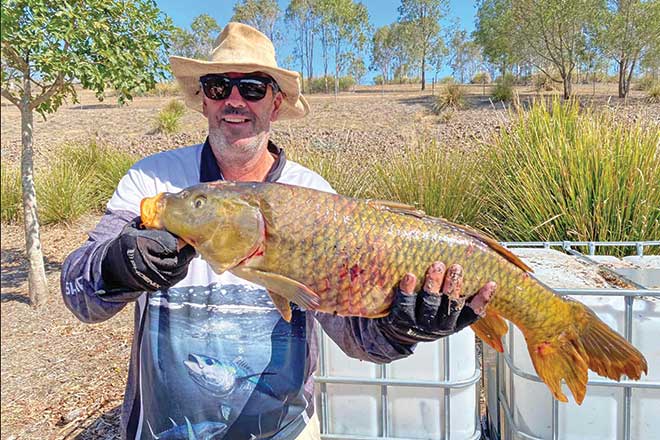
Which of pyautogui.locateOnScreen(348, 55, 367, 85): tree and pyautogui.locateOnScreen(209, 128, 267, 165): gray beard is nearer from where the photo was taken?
pyautogui.locateOnScreen(209, 128, 267, 165): gray beard

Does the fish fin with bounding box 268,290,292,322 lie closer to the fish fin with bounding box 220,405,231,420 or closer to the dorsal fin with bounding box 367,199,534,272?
the dorsal fin with bounding box 367,199,534,272

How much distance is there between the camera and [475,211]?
5734 millimetres

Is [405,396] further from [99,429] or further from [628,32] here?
[628,32]

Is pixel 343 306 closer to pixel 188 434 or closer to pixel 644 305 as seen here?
pixel 188 434

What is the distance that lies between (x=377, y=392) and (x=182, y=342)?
1.20 m

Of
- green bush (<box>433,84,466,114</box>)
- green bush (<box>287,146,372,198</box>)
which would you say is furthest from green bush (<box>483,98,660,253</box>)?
green bush (<box>433,84,466,114</box>)

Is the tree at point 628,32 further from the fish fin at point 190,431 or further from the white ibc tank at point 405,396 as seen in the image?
the fish fin at point 190,431

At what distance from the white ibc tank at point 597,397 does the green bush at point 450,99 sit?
17.8 metres

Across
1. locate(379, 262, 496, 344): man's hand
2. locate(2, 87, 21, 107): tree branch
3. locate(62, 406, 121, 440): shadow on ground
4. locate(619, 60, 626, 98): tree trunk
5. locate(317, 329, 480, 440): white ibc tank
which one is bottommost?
locate(62, 406, 121, 440): shadow on ground

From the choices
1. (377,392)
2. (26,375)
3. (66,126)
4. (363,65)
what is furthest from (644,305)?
(363,65)

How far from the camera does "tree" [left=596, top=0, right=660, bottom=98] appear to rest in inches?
928

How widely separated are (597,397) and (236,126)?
1.99m

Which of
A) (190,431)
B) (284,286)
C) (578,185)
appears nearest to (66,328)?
(190,431)

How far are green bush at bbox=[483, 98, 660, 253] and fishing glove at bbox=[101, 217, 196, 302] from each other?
3773 mm
